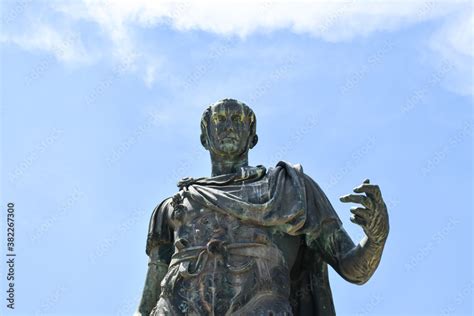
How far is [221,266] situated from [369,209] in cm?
188

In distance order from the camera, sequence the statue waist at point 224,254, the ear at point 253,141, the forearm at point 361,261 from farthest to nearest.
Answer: the ear at point 253,141 → the forearm at point 361,261 → the statue waist at point 224,254

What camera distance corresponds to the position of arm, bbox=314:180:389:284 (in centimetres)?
1508

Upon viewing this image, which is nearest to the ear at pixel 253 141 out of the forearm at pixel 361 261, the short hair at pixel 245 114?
the short hair at pixel 245 114

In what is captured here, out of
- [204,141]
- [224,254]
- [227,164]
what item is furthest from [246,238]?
[204,141]

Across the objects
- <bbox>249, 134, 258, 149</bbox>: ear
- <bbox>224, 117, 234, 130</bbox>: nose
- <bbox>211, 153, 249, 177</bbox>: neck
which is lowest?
<bbox>211, 153, 249, 177</bbox>: neck

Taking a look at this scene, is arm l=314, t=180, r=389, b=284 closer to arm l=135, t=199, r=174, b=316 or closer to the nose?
the nose

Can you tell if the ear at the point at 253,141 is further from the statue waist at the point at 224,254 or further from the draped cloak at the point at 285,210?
the statue waist at the point at 224,254

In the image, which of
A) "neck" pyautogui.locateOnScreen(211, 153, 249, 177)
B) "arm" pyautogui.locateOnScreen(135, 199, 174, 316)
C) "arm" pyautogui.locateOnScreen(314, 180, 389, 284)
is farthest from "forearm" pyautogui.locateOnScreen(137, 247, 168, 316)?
"arm" pyautogui.locateOnScreen(314, 180, 389, 284)

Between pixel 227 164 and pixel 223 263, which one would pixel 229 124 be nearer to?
pixel 227 164

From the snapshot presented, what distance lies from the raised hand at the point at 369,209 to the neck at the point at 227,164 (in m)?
1.86

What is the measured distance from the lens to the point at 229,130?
16422 mm

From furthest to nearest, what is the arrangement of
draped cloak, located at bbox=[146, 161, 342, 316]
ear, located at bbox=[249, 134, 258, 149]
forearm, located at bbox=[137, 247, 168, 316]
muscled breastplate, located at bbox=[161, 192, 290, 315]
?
ear, located at bbox=[249, 134, 258, 149], forearm, located at bbox=[137, 247, 168, 316], draped cloak, located at bbox=[146, 161, 342, 316], muscled breastplate, located at bbox=[161, 192, 290, 315]

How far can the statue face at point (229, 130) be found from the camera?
16391mm

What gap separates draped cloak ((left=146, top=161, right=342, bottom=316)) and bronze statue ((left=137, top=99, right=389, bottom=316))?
0.5 inches
